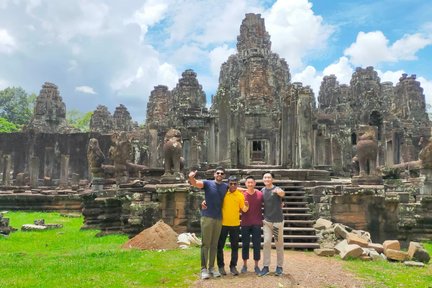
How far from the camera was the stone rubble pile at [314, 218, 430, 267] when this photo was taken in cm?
783

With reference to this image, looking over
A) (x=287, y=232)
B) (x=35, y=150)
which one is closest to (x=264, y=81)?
(x=35, y=150)

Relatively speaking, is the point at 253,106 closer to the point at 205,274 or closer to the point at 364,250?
the point at 364,250

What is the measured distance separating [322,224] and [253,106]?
2300cm

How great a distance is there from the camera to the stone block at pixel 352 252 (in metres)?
7.76

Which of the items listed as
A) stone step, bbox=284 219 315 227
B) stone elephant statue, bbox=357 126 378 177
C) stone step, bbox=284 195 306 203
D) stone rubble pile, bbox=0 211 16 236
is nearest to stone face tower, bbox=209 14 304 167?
stone step, bbox=284 195 306 203

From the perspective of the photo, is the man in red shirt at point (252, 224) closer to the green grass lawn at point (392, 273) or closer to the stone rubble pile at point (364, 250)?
the green grass lawn at point (392, 273)

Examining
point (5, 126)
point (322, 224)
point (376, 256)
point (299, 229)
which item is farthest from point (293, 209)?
point (5, 126)

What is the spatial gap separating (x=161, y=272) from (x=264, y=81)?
1159 inches

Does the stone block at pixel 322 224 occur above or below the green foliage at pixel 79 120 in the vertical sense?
below

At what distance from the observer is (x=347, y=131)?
1265 inches

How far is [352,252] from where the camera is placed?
7793 millimetres

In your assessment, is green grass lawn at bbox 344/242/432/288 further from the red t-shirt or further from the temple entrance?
the temple entrance

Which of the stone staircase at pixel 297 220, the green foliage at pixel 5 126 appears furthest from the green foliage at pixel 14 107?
the stone staircase at pixel 297 220

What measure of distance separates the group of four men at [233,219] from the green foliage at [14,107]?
58968mm
